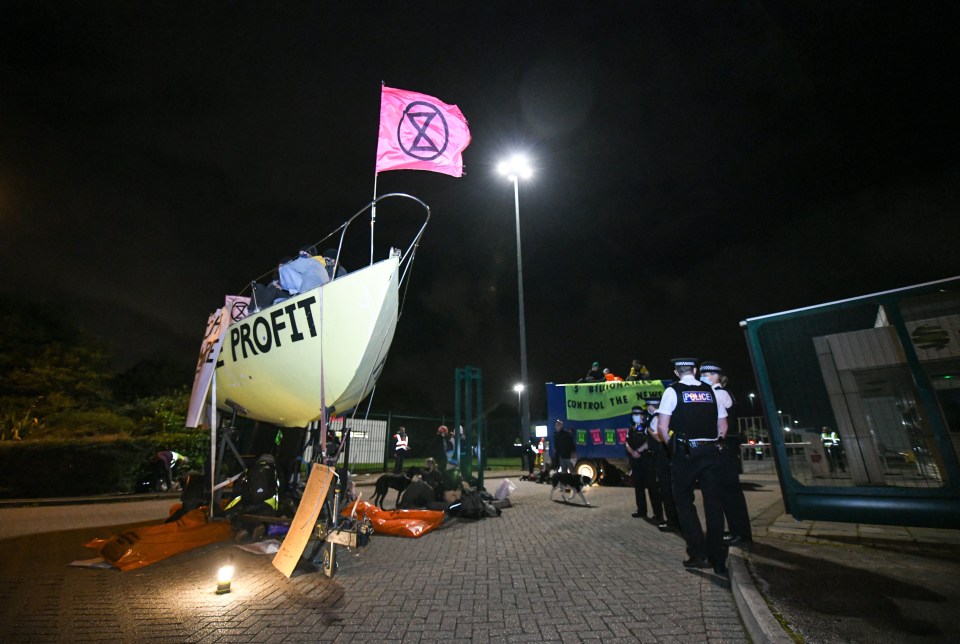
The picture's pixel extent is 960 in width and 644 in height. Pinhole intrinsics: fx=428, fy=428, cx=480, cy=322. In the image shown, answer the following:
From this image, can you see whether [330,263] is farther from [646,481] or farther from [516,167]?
[516,167]

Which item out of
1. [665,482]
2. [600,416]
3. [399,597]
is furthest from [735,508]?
[600,416]

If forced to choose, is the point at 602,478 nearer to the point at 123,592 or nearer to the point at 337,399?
the point at 337,399

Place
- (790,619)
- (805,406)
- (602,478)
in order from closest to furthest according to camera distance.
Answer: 1. (790,619)
2. (805,406)
3. (602,478)

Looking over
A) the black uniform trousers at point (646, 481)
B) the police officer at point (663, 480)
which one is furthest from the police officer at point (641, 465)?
the police officer at point (663, 480)

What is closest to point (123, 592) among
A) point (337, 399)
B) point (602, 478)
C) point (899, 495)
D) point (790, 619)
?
point (337, 399)

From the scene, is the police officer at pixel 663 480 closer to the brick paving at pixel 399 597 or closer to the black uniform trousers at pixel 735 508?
the brick paving at pixel 399 597

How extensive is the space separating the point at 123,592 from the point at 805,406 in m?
7.32

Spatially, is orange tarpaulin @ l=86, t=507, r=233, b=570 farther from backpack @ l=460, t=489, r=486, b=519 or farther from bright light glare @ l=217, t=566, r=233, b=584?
backpack @ l=460, t=489, r=486, b=519

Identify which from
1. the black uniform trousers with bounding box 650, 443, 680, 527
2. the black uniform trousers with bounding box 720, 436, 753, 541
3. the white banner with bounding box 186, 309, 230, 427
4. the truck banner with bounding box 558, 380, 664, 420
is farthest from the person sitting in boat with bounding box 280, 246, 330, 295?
the truck banner with bounding box 558, 380, 664, 420

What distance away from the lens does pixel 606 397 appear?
38.4 ft

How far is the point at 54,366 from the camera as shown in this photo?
2192cm

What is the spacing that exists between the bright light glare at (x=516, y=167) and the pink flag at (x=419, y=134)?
9773 millimetres

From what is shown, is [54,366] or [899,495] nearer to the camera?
[899,495]

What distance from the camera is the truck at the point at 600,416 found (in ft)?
37.1
